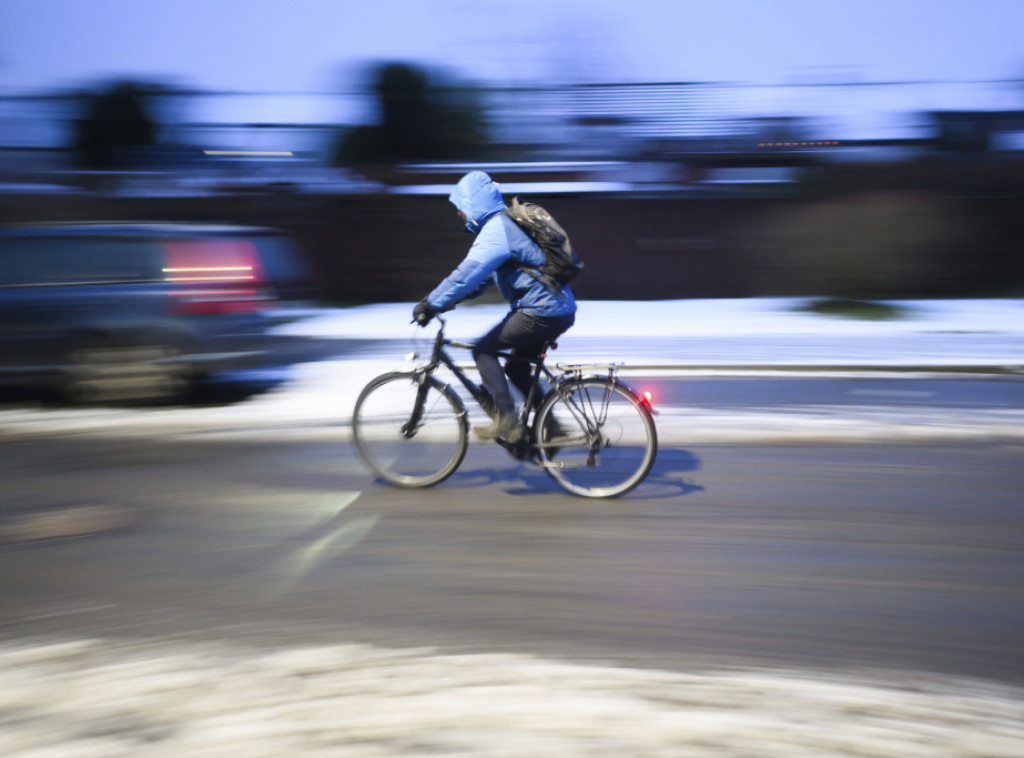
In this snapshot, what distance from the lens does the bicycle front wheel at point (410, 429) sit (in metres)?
6.05

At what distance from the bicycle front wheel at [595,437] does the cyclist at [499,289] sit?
0.24 m

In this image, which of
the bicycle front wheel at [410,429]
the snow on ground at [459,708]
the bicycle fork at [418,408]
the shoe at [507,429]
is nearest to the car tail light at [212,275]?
the bicycle front wheel at [410,429]

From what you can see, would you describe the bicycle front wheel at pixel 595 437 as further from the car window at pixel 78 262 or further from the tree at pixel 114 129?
the tree at pixel 114 129

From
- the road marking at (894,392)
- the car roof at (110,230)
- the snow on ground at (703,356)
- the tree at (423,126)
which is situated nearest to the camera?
the snow on ground at (703,356)

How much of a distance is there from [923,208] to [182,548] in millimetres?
15337

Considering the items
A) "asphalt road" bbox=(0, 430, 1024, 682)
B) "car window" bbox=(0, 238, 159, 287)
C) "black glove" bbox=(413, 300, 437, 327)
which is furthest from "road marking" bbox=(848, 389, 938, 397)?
"car window" bbox=(0, 238, 159, 287)

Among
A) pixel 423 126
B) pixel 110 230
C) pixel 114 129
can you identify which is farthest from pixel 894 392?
pixel 114 129

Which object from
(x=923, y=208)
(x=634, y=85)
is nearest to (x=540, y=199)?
(x=634, y=85)

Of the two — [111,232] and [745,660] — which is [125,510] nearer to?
[745,660]

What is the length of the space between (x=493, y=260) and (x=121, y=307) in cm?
484

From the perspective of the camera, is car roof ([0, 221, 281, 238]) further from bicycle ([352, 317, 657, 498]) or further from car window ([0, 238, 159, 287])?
bicycle ([352, 317, 657, 498])

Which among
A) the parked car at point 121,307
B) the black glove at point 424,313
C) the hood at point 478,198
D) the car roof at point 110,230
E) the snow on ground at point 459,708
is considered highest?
the car roof at point 110,230

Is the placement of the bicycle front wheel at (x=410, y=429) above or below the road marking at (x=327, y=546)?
above

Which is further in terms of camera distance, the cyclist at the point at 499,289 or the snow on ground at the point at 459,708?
the cyclist at the point at 499,289
